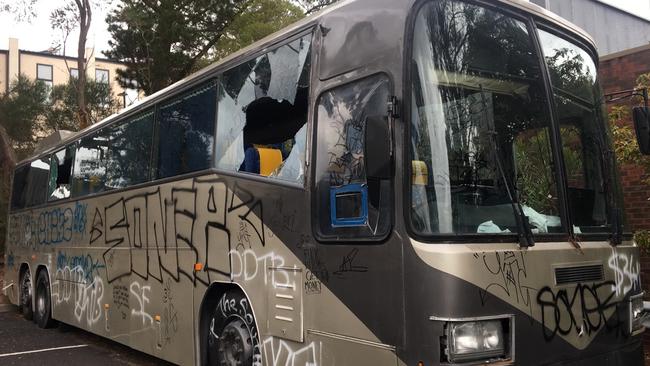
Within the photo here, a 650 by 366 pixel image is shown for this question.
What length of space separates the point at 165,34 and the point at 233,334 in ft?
53.9

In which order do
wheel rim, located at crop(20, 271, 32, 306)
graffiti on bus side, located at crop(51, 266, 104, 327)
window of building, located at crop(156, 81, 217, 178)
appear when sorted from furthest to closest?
wheel rim, located at crop(20, 271, 32, 306) < graffiti on bus side, located at crop(51, 266, 104, 327) < window of building, located at crop(156, 81, 217, 178)

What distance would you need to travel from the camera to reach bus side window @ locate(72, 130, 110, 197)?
26.7 feet

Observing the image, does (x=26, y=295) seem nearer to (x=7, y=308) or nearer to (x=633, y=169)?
(x=7, y=308)

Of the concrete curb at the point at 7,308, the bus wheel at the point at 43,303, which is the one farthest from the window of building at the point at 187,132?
the concrete curb at the point at 7,308

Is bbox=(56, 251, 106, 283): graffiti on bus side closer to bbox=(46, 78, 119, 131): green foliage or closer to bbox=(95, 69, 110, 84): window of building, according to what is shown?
bbox=(46, 78, 119, 131): green foliage

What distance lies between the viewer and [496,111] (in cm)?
379

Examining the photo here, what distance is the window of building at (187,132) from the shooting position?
221 inches

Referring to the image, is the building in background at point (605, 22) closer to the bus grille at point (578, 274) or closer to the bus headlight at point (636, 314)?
the bus headlight at point (636, 314)

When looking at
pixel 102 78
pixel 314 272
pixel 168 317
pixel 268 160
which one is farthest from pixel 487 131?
pixel 102 78

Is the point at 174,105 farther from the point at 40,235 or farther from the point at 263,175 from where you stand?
the point at 40,235

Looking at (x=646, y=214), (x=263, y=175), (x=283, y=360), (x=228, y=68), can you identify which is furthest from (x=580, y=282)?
(x=646, y=214)

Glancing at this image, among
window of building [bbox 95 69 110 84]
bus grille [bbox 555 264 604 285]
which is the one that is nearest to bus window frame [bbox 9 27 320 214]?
bus grille [bbox 555 264 604 285]

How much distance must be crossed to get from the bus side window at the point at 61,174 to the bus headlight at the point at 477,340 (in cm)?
779

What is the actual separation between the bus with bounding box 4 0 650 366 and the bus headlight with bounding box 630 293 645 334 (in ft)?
0.07
